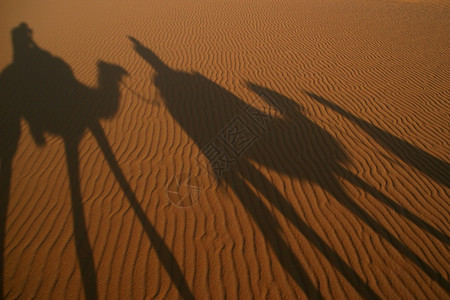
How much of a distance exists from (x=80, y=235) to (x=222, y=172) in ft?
7.54

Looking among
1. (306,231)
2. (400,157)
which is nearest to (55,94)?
(306,231)

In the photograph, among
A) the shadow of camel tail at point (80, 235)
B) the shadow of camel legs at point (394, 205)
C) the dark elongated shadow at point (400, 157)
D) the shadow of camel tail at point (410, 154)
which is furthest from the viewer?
the shadow of camel tail at point (410, 154)

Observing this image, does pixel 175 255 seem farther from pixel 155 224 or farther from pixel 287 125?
pixel 287 125

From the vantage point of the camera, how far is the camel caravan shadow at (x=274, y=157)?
335cm

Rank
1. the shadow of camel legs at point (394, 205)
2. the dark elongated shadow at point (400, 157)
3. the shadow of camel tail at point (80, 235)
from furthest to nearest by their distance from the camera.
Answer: the dark elongated shadow at point (400, 157) → the shadow of camel legs at point (394, 205) → the shadow of camel tail at point (80, 235)

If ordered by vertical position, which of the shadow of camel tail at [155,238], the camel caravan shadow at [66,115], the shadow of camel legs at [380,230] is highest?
the camel caravan shadow at [66,115]

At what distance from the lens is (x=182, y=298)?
2896mm

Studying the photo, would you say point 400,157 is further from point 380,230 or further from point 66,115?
point 66,115

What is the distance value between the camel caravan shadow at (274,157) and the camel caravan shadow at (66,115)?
4.46 feet

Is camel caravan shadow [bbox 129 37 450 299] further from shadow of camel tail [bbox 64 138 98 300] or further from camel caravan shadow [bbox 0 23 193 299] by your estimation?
shadow of camel tail [bbox 64 138 98 300]

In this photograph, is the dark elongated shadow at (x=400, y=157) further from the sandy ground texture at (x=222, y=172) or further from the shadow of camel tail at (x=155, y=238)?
the shadow of camel tail at (x=155, y=238)

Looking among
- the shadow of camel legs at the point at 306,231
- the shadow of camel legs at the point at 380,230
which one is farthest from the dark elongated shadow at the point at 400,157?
the shadow of camel legs at the point at 306,231

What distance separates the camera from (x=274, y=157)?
15.6 feet

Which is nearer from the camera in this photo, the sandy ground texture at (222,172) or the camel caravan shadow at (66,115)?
the sandy ground texture at (222,172)
